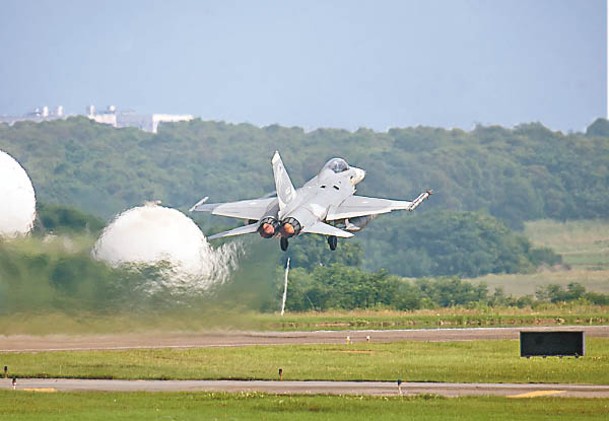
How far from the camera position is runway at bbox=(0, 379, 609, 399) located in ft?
173

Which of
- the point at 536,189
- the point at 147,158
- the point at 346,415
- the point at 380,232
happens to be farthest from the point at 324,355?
the point at 147,158

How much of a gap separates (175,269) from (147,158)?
385 ft

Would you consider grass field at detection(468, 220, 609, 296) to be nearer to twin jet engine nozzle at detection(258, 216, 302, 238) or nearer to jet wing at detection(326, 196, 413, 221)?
jet wing at detection(326, 196, 413, 221)

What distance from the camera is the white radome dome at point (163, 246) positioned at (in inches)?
2549

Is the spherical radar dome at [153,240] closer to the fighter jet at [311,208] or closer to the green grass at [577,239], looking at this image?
the fighter jet at [311,208]

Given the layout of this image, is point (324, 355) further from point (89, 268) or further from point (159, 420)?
point (159, 420)

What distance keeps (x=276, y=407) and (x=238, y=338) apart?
2691 cm

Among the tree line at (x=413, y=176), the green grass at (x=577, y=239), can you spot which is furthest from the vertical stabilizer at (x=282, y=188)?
the tree line at (x=413, y=176)

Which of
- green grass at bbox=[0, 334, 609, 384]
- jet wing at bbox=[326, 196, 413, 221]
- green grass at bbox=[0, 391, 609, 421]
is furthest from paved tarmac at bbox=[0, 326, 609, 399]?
jet wing at bbox=[326, 196, 413, 221]

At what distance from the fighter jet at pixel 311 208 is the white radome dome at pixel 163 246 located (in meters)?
1.46

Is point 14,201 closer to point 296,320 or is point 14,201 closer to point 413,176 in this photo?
point 296,320

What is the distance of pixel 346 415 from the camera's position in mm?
46812

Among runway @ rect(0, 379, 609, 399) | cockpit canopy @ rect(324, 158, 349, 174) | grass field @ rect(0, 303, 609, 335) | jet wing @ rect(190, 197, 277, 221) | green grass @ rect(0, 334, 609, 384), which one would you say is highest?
cockpit canopy @ rect(324, 158, 349, 174)

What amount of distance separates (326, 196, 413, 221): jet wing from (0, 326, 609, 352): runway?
685cm
